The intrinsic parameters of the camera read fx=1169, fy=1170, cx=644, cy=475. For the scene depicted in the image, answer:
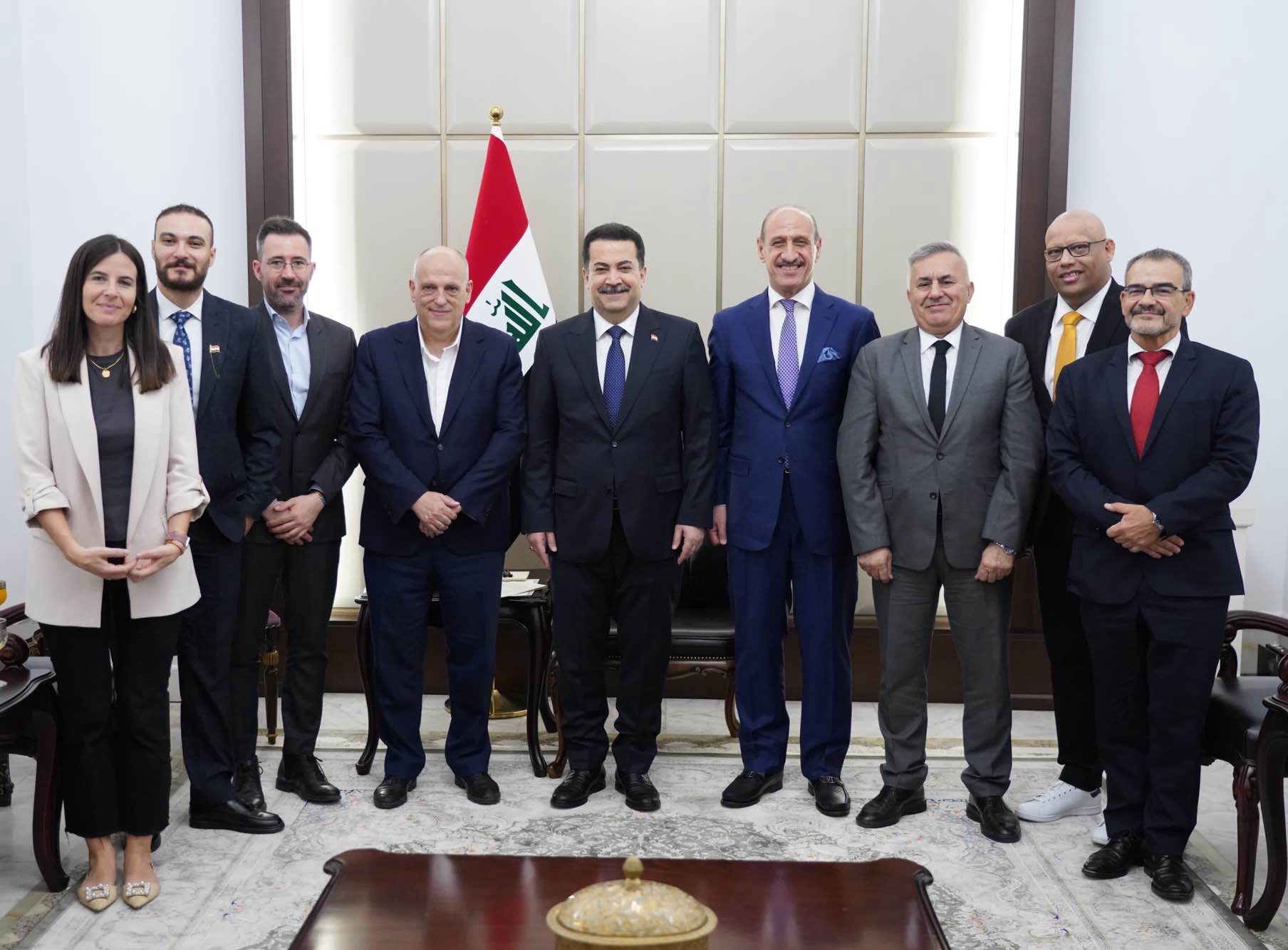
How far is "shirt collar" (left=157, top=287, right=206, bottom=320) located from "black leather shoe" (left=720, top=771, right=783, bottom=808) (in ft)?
7.13

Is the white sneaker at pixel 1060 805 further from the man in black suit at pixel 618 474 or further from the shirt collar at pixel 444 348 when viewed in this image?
the shirt collar at pixel 444 348

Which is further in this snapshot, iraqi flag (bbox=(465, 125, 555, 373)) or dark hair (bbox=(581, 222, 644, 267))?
iraqi flag (bbox=(465, 125, 555, 373))

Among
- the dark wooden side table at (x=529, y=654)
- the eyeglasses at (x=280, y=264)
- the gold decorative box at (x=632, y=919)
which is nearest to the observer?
the gold decorative box at (x=632, y=919)

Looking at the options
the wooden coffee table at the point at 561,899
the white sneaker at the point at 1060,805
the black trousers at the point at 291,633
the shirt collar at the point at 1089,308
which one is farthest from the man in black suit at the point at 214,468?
the shirt collar at the point at 1089,308

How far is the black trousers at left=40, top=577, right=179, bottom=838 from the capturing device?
2.96 meters

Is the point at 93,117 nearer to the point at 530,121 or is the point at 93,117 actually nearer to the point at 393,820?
the point at 530,121

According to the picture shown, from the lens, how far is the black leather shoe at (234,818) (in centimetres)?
349

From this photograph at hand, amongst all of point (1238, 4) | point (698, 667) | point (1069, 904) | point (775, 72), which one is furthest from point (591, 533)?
point (1238, 4)

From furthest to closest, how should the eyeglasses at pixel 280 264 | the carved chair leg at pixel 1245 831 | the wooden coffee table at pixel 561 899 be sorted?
the eyeglasses at pixel 280 264, the carved chair leg at pixel 1245 831, the wooden coffee table at pixel 561 899

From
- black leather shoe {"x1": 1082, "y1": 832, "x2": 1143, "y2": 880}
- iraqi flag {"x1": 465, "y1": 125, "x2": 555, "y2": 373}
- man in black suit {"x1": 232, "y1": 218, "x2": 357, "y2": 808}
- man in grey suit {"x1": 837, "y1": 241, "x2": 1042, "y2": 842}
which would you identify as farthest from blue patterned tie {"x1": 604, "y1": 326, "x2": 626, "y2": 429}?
black leather shoe {"x1": 1082, "y1": 832, "x2": 1143, "y2": 880}

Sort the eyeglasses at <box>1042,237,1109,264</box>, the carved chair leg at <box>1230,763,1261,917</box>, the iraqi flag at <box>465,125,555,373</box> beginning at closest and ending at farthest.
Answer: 1. the carved chair leg at <box>1230,763,1261,917</box>
2. the eyeglasses at <box>1042,237,1109,264</box>
3. the iraqi flag at <box>465,125,555,373</box>

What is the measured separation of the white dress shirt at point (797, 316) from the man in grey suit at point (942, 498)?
216 mm

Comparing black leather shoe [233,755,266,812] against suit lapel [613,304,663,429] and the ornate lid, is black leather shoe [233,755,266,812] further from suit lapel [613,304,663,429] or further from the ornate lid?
the ornate lid

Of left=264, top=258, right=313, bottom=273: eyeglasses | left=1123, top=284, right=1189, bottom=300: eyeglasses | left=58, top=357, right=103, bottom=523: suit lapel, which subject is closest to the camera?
left=58, top=357, right=103, bottom=523: suit lapel
